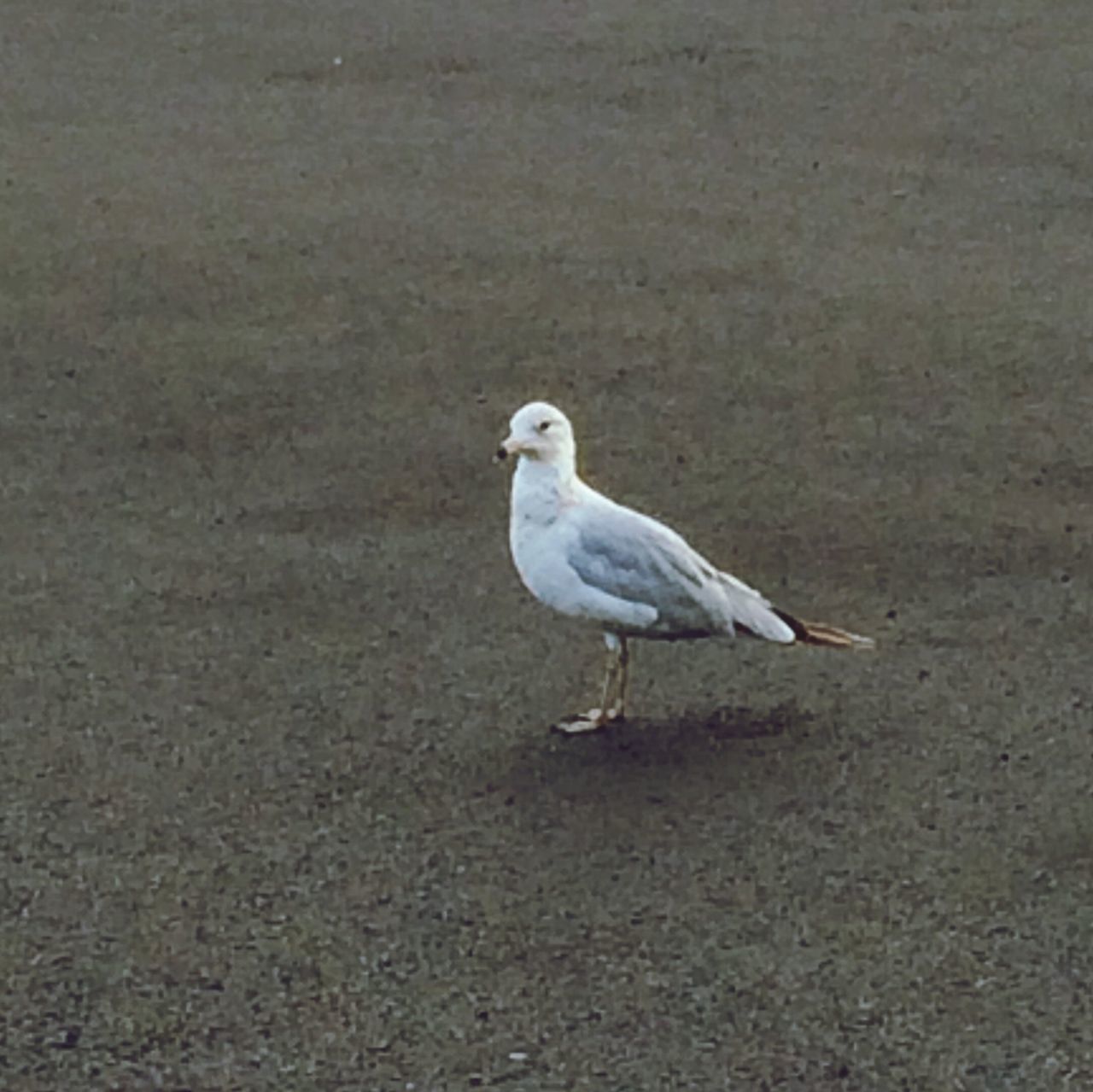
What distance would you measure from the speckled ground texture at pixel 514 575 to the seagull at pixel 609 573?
0.19 metres

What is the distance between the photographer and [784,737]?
4.68m

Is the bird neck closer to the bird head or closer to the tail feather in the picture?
the bird head

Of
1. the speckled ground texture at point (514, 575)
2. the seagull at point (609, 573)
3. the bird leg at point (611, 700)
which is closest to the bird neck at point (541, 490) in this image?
the seagull at point (609, 573)

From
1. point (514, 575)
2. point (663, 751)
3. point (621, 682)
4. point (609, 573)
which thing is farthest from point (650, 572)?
point (514, 575)

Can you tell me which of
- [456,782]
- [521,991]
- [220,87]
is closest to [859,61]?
[220,87]

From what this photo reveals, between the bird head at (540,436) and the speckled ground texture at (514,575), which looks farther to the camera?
the bird head at (540,436)

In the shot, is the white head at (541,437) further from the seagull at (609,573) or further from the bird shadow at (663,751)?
the bird shadow at (663,751)

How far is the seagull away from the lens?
4.66m

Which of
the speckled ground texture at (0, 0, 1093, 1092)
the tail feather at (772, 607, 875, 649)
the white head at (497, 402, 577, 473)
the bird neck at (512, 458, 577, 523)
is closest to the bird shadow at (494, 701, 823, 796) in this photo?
the speckled ground texture at (0, 0, 1093, 1092)

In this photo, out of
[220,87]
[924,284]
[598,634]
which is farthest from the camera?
[220,87]

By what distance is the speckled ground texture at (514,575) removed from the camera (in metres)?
3.67

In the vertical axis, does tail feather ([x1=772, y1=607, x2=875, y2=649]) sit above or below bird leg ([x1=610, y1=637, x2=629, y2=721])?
above

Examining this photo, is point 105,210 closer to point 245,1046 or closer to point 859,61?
point 859,61

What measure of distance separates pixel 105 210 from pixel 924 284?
3249 millimetres
